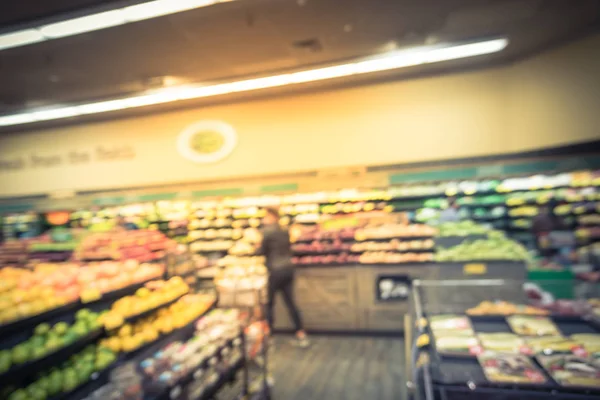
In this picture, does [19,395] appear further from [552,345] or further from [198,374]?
[552,345]

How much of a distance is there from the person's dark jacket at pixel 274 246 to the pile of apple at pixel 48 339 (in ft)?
7.98

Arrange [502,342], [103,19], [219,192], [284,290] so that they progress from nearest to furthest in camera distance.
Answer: [502,342], [103,19], [284,290], [219,192]

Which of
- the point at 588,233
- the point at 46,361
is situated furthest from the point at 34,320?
the point at 588,233

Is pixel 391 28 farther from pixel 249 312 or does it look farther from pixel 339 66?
pixel 249 312

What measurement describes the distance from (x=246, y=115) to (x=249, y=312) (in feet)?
12.9

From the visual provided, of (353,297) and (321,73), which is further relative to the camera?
(353,297)

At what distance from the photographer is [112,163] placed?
23.9 feet

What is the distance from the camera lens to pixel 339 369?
4.36 m

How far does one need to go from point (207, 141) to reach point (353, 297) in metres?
3.94

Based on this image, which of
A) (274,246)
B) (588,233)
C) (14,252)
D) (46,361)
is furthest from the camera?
(14,252)

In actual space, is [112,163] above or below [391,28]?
below

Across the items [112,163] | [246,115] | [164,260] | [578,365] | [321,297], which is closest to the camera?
[578,365]

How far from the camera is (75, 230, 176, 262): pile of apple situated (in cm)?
526

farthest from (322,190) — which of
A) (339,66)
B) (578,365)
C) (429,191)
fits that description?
(578,365)
